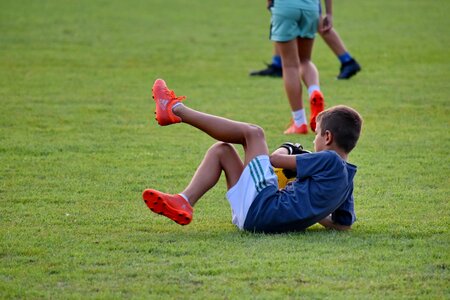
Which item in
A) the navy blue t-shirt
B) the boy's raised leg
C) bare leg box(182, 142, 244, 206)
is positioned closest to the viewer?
the navy blue t-shirt

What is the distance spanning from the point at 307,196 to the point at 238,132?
24.9 inches

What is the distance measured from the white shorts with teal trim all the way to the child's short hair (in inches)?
15.7

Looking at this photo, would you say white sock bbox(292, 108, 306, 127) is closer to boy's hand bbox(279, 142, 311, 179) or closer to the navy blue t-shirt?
boy's hand bbox(279, 142, 311, 179)

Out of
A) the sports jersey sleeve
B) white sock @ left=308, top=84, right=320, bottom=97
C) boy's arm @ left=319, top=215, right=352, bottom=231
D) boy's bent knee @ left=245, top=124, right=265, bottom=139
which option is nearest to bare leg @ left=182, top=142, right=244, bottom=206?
boy's bent knee @ left=245, top=124, right=265, bottom=139

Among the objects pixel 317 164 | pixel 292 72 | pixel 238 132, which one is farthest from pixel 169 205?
pixel 292 72

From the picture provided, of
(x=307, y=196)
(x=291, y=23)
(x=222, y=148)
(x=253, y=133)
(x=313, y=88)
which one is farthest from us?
(x=313, y=88)

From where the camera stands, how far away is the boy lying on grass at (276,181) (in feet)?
18.4

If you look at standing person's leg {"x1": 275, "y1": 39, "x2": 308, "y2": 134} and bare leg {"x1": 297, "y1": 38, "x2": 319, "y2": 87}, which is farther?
bare leg {"x1": 297, "y1": 38, "x2": 319, "y2": 87}

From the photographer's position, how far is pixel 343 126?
5746 mm

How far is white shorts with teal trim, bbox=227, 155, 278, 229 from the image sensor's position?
573 centimetres

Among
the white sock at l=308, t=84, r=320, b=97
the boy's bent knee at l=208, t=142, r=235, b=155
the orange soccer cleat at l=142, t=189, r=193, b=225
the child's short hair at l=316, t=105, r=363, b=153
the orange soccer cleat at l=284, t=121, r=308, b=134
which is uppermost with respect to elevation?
the child's short hair at l=316, t=105, r=363, b=153

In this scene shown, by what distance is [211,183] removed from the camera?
600 centimetres

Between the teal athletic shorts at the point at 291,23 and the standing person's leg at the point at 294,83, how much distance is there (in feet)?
0.27

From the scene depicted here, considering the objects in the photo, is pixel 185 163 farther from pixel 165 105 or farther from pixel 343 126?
pixel 343 126
